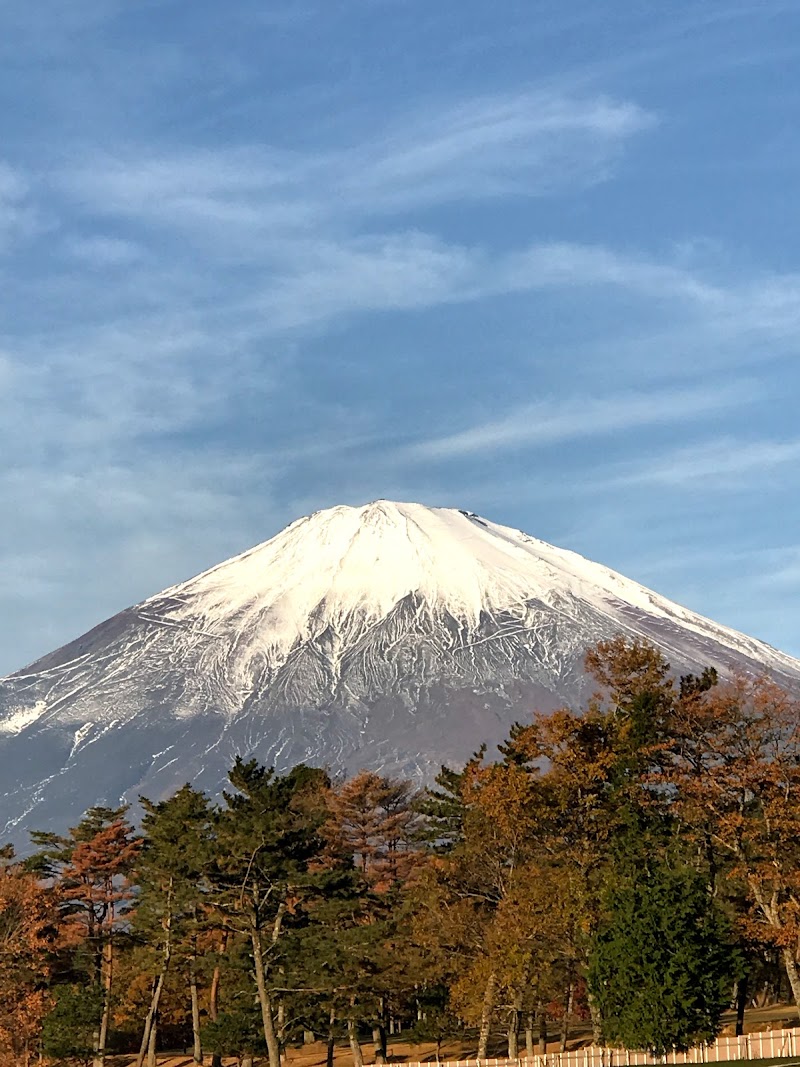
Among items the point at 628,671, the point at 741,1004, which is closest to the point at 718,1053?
the point at 741,1004

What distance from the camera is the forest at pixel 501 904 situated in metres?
56.1

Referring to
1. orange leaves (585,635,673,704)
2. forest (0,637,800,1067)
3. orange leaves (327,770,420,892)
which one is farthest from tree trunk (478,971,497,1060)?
orange leaves (327,770,420,892)

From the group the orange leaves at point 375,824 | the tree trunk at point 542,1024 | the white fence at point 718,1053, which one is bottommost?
the white fence at point 718,1053

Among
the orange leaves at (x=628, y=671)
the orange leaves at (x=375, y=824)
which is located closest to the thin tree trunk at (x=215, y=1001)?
the orange leaves at (x=375, y=824)

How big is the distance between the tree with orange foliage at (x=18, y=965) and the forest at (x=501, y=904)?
0.18 metres

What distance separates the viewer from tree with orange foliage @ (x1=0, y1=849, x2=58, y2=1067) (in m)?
73.7

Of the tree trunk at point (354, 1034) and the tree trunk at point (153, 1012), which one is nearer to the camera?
the tree trunk at point (354, 1034)

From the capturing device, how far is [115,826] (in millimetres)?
92125

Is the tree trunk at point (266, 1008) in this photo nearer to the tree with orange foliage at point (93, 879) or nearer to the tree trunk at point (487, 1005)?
the tree trunk at point (487, 1005)

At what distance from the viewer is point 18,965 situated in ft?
253

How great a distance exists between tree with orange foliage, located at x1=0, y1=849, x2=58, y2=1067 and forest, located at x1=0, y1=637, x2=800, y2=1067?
181 millimetres

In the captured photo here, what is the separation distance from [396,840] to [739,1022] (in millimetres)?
36362

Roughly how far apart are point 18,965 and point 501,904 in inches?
1101

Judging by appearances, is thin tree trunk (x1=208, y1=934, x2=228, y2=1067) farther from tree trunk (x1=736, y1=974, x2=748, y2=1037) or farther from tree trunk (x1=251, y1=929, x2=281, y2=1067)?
tree trunk (x1=736, y1=974, x2=748, y2=1037)
